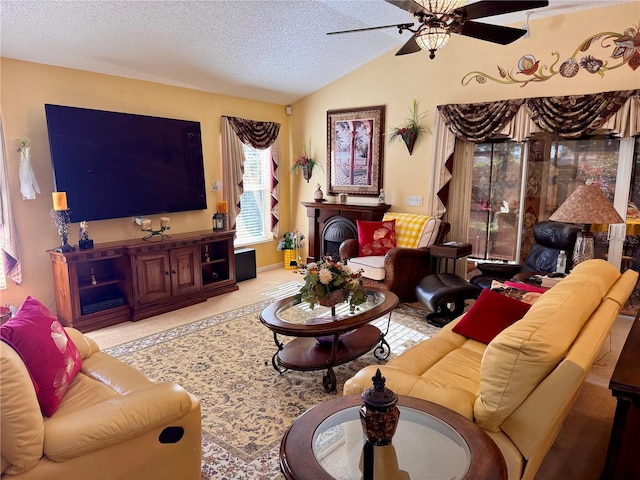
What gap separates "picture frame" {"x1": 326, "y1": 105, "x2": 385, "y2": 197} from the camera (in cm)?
568

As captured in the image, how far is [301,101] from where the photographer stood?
6.38 meters

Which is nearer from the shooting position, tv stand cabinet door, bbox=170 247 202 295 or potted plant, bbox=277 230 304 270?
tv stand cabinet door, bbox=170 247 202 295

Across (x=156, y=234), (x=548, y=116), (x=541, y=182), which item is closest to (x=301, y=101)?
(x=156, y=234)

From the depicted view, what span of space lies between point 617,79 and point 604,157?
2.53 ft

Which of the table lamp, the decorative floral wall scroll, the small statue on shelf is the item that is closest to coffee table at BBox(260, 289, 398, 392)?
the table lamp

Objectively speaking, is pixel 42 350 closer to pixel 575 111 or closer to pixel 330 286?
pixel 330 286

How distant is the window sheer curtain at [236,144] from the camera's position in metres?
5.52

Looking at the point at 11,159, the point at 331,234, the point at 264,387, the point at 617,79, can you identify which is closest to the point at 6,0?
the point at 11,159

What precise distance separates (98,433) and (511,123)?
466 cm

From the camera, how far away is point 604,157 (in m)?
4.32

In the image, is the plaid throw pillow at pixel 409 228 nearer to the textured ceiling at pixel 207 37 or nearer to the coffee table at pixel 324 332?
the coffee table at pixel 324 332

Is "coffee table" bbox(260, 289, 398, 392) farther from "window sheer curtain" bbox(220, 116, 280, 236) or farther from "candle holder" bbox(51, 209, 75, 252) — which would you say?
"window sheer curtain" bbox(220, 116, 280, 236)

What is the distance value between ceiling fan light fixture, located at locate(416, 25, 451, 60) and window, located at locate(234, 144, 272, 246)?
380 centimetres

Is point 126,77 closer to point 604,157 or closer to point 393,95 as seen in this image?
point 393,95
